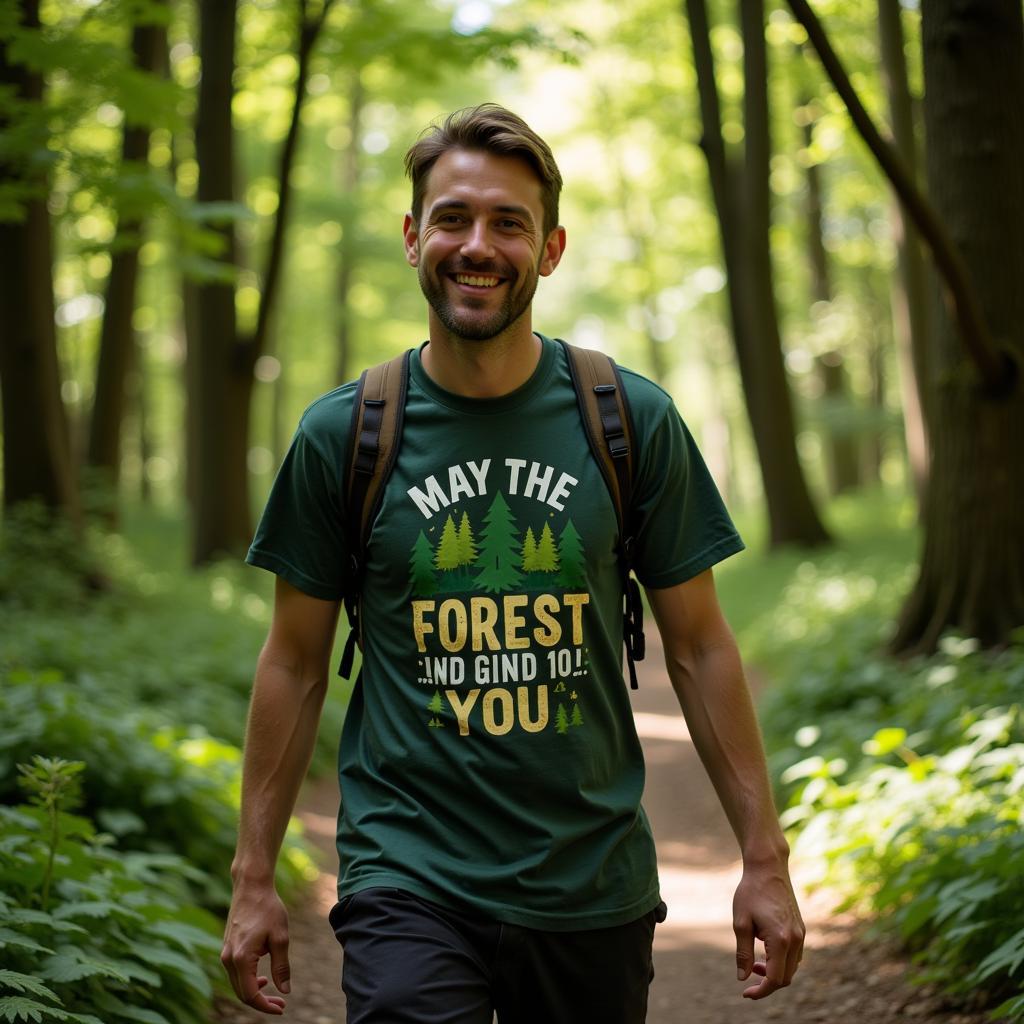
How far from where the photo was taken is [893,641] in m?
8.81

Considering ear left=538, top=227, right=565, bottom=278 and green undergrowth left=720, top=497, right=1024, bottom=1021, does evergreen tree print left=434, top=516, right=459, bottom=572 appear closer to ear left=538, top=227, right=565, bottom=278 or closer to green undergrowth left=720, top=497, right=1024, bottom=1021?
ear left=538, top=227, right=565, bottom=278

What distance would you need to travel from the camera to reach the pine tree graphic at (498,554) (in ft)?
8.65

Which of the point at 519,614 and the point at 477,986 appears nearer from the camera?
the point at 477,986

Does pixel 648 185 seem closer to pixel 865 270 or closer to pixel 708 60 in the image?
pixel 865 270

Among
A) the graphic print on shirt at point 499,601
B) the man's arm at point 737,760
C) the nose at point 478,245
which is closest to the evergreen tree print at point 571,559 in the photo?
the graphic print on shirt at point 499,601

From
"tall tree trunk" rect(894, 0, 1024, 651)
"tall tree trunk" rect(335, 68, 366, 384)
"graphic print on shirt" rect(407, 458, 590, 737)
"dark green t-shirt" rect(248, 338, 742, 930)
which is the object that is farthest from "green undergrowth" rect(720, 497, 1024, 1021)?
"tall tree trunk" rect(335, 68, 366, 384)

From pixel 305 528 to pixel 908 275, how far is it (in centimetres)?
1472

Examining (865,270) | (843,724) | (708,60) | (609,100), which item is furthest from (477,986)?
(865,270)

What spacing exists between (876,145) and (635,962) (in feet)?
17.8

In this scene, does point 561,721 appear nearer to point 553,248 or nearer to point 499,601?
point 499,601

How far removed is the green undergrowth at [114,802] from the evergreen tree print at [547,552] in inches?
67.6

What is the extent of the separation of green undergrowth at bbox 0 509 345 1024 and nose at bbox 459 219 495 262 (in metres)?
1.91

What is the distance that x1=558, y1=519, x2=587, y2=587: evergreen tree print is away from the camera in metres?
2.65

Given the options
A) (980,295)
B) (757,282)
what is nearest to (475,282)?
(980,295)
